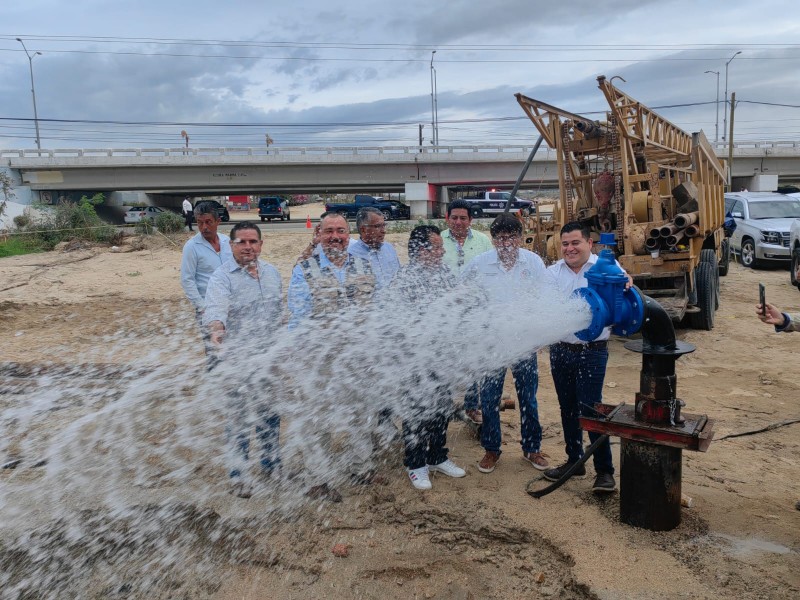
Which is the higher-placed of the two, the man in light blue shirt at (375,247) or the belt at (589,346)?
the man in light blue shirt at (375,247)

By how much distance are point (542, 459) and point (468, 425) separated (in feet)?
2.99

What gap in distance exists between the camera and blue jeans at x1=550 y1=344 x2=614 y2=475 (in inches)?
143

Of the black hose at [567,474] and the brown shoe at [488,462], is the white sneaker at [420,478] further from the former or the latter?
the black hose at [567,474]

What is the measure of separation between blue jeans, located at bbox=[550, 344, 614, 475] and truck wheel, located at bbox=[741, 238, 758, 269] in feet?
41.0

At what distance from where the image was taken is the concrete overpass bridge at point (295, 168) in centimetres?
3216

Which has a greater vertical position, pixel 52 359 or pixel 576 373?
pixel 576 373

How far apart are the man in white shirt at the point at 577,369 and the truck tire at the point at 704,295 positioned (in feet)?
16.2

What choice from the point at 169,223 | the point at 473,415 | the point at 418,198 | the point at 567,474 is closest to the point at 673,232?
the point at 473,415

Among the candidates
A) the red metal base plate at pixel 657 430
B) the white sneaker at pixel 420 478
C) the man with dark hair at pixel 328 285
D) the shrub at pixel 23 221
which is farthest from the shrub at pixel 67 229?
the red metal base plate at pixel 657 430

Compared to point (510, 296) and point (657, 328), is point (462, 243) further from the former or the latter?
point (657, 328)

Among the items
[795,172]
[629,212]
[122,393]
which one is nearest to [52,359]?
[122,393]

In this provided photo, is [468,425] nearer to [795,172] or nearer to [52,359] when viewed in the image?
[52,359]

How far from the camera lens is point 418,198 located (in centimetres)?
3484

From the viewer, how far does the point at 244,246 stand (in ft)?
12.5
